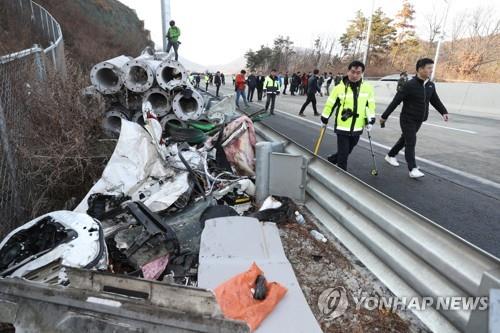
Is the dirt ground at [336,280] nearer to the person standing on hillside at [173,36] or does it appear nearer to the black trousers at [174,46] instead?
the person standing on hillside at [173,36]

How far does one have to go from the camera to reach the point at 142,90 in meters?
7.00

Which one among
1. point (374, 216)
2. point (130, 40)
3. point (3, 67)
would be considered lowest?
point (374, 216)

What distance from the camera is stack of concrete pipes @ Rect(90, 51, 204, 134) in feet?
22.9

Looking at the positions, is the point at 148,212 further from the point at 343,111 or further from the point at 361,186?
the point at 343,111

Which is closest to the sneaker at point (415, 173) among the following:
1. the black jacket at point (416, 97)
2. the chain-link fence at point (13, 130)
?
the black jacket at point (416, 97)

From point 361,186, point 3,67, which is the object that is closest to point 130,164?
point 3,67

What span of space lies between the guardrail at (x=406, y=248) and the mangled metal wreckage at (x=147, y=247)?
68cm

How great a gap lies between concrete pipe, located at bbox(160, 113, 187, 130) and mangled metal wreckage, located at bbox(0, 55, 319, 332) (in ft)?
3.07

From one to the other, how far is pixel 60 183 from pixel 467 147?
28.1 feet

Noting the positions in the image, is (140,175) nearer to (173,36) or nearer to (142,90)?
(142,90)

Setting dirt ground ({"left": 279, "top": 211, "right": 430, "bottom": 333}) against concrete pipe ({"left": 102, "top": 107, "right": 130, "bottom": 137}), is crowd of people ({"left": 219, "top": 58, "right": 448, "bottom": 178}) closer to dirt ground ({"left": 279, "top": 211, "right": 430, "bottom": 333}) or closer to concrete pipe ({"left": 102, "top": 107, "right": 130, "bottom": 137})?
dirt ground ({"left": 279, "top": 211, "right": 430, "bottom": 333})

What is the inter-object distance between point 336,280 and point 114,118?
6045mm

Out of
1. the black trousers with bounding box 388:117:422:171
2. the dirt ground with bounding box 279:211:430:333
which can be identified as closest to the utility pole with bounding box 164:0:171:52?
the black trousers with bounding box 388:117:422:171

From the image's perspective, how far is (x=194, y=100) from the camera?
7590mm
